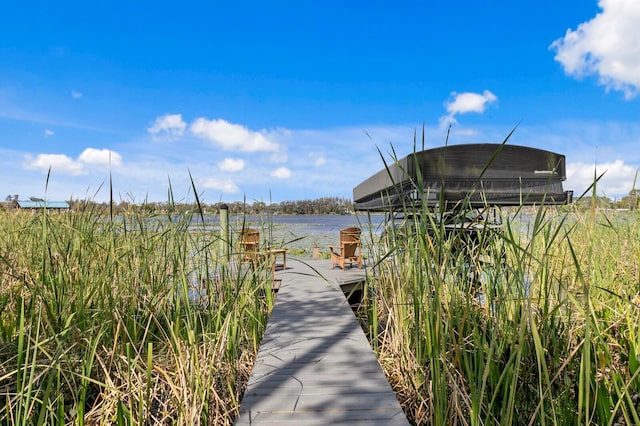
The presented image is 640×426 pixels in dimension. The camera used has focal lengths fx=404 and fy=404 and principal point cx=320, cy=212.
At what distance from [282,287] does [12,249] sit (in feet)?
10.3

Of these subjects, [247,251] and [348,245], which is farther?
[348,245]

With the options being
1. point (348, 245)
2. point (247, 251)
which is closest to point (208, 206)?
point (247, 251)

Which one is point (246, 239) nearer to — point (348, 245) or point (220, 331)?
point (348, 245)

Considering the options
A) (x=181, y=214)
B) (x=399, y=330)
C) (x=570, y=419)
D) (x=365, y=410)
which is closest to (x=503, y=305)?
(x=570, y=419)

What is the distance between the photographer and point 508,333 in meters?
2.22

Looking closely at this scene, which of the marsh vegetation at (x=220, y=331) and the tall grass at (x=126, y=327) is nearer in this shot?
the marsh vegetation at (x=220, y=331)

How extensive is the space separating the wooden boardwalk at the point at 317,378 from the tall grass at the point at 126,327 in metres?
0.18

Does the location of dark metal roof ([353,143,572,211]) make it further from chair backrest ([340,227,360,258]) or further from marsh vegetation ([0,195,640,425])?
chair backrest ([340,227,360,258])

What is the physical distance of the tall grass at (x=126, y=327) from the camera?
2.01m

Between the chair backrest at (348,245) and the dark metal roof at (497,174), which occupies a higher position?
the dark metal roof at (497,174)

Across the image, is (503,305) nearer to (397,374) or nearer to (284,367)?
(397,374)

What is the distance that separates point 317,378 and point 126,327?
1179mm

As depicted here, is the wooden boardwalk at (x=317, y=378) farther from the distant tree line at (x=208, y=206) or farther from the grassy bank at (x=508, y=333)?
the distant tree line at (x=208, y=206)

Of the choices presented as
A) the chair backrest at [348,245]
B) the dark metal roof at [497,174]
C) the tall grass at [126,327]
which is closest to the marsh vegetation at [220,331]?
Result: the tall grass at [126,327]
